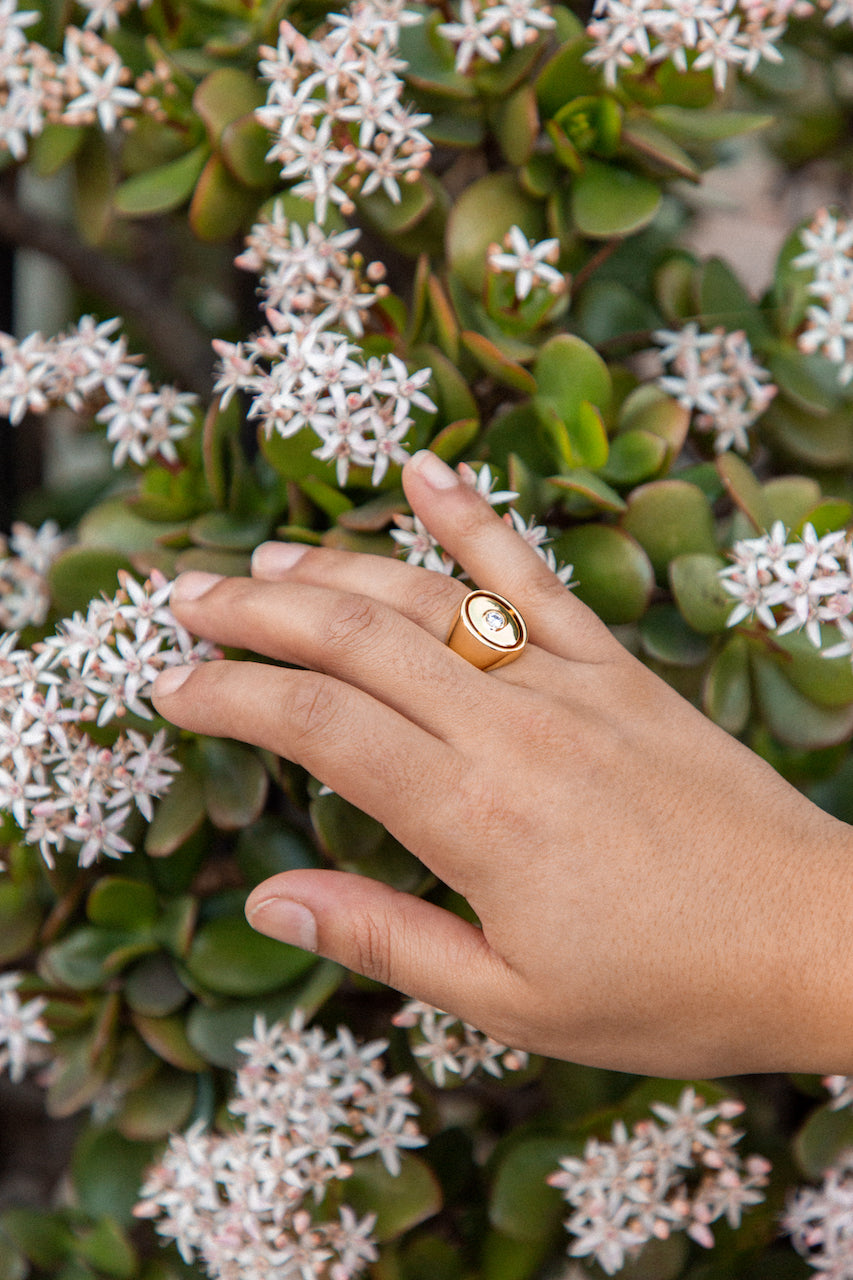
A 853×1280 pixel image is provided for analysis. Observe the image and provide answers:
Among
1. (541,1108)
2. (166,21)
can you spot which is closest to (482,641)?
(541,1108)

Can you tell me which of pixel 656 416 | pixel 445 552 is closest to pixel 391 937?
pixel 445 552

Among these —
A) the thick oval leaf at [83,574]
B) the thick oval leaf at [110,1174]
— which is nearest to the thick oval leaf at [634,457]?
the thick oval leaf at [83,574]

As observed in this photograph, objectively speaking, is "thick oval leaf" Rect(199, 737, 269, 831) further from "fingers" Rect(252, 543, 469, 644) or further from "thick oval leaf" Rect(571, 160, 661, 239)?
A: "thick oval leaf" Rect(571, 160, 661, 239)

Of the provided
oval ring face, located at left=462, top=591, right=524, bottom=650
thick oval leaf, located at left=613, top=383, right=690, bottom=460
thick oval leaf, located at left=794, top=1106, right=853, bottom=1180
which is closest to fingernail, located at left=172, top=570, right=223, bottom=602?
oval ring face, located at left=462, top=591, right=524, bottom=650

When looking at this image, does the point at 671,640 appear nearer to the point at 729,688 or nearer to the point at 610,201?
the point at 729,688

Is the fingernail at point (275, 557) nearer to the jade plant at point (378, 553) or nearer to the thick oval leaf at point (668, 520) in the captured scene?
the jade plant at point (378, 553)

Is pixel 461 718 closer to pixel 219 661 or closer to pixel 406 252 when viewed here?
pixel 219 661
